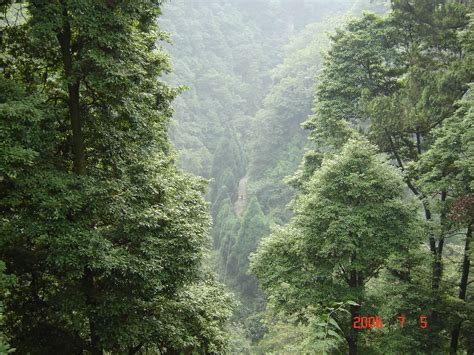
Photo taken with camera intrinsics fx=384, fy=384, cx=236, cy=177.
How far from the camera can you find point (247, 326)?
1093 inches

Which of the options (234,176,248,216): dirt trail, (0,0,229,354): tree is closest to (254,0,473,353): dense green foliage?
(0,0,229,354): tree

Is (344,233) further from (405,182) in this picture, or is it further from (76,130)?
(76,130)

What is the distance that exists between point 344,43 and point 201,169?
36074 millimetres

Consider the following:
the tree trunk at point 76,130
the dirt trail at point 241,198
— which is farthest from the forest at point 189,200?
the dirt trail at point 241,198

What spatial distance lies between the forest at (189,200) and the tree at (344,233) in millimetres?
54

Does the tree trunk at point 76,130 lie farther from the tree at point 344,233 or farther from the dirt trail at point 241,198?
the dirt trail at point 241,198

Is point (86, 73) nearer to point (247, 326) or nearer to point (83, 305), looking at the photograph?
point (83, 305)

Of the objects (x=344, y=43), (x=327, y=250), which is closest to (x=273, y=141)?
(x=344, y=43)

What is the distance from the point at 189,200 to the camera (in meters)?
9.00

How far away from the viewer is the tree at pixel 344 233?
10.2 metres

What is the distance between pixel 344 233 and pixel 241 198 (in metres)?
39.4

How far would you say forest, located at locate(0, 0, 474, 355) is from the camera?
5625 mm

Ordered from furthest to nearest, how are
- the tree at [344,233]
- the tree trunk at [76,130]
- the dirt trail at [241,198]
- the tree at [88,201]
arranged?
the dirt trail at [241,198]
the tree at [344,233]
the tree trunk at [76,130]
the tree at [88,201]

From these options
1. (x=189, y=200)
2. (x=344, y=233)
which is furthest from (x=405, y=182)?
(x=189, y=200)
